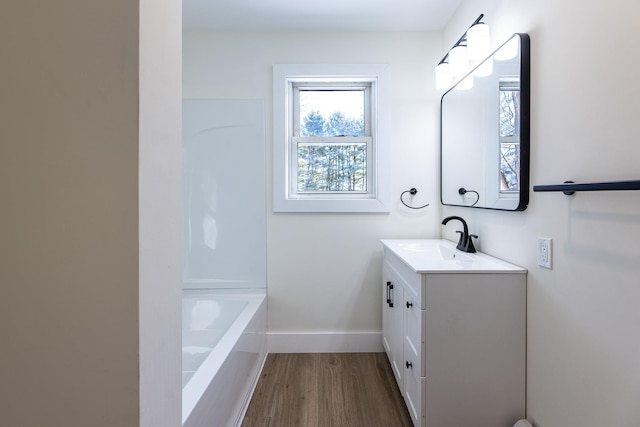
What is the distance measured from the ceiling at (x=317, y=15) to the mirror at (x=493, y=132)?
59cm

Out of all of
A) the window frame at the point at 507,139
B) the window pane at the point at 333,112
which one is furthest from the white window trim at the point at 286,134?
the window frame at the point at 507,139

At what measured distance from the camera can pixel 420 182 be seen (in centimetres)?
246

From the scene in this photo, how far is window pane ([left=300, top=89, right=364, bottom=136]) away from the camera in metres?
2.60

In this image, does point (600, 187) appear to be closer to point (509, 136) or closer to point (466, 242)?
→ point (509, 136)

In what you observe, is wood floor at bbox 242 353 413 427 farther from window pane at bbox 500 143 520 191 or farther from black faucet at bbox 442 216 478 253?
window pane at bbox 500 143 520 191

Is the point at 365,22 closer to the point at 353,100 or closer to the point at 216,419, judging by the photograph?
the point at 353,100

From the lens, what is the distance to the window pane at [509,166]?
1.45 m

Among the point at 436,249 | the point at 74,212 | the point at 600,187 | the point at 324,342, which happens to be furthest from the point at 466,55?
the point at 324,342

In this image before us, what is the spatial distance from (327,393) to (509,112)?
71.7 inches

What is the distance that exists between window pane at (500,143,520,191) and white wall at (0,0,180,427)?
1.47 m

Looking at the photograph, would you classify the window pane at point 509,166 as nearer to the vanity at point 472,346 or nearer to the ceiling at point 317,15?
the vanity at point 472,346

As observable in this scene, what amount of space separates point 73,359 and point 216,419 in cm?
94

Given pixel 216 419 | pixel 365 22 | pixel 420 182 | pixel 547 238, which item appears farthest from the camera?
pixel 420 182

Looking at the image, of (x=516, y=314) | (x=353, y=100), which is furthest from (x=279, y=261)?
(x=516, y=314)
